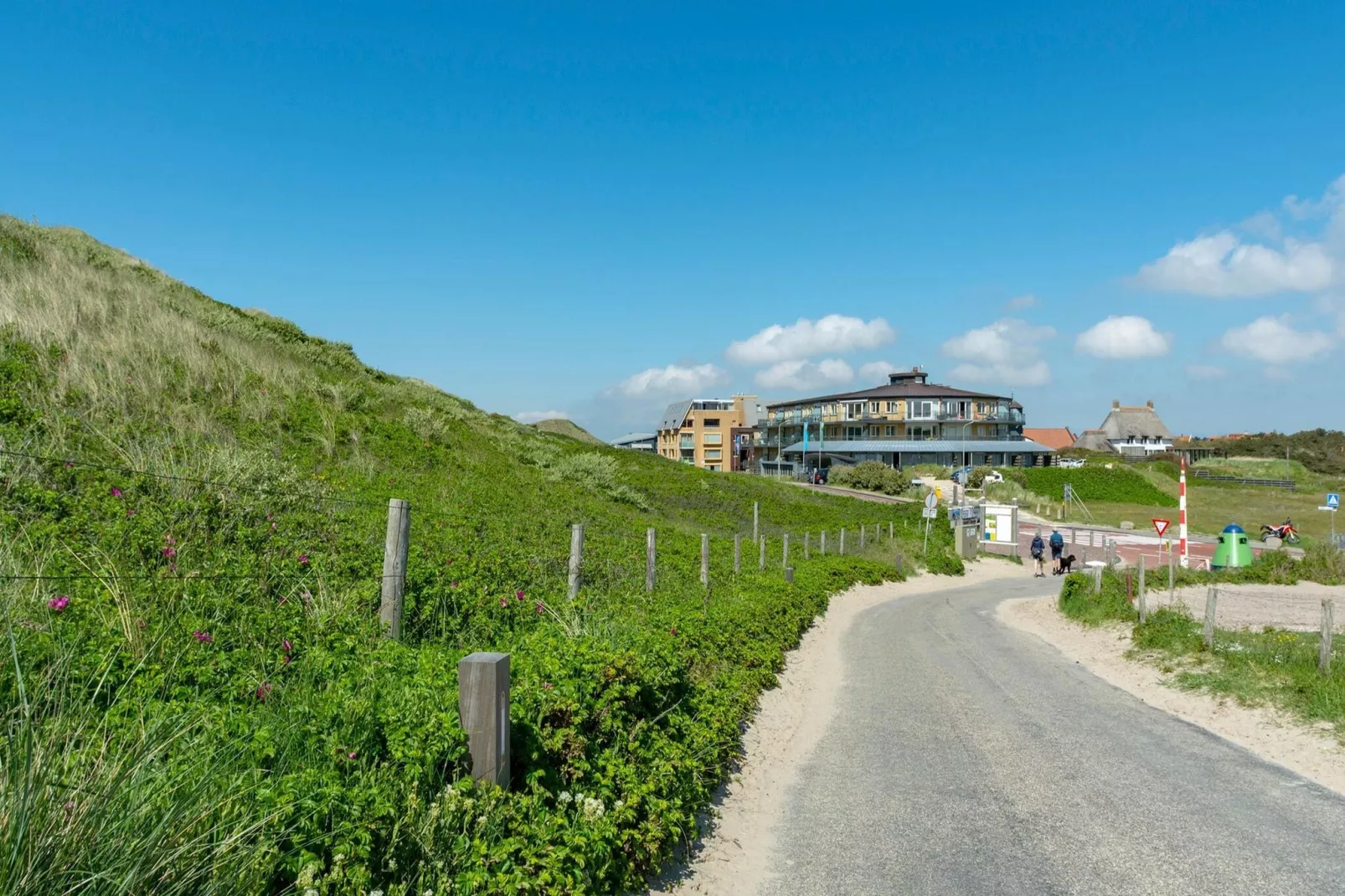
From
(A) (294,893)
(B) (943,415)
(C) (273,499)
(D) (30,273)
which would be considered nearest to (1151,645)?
(C) (273,499)

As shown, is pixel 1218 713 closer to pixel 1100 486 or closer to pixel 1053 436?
pixel 1100 486

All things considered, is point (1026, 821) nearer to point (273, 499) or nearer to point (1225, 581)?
point (273, 499)

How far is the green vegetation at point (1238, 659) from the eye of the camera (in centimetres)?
1003

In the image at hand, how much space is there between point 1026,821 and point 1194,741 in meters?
3.89

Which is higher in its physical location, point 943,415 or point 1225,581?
point 943,415

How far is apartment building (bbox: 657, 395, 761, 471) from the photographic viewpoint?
117 metres

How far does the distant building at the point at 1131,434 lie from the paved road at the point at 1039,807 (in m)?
141

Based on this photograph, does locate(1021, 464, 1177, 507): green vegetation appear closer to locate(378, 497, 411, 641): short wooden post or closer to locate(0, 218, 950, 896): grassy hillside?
locate(0, 218, 950, 896): grassy hillside

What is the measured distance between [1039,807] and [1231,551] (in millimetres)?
27478

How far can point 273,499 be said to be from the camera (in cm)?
950

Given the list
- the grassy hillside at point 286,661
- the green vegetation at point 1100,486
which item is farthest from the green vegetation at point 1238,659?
the green vegetation at point 1100,486

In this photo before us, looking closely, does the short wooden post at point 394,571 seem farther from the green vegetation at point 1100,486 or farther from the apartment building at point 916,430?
the apartment building at point 916,430

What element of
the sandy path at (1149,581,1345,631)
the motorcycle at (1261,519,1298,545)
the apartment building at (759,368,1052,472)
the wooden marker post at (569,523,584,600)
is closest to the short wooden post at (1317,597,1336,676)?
the sandy path at (1149,581,1345,631)

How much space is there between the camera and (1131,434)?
138375mm
